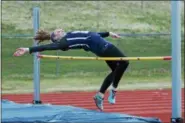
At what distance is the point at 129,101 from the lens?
509 inches

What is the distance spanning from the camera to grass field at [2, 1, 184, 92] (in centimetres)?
1828

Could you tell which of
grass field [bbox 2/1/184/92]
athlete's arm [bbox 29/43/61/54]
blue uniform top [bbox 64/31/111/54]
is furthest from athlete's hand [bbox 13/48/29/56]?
grass field [bbox 2/1/184/92]

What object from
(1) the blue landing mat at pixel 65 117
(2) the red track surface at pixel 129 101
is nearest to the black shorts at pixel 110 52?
(1) the blue landing mat at pixel 65 117

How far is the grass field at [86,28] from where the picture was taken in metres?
18.3

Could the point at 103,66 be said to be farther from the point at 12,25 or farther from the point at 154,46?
the point at 12,25

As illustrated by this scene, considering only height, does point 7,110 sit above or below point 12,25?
above

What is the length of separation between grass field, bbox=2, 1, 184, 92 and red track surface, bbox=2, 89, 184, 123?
215 cm

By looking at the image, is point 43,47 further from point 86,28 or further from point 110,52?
point 86,28

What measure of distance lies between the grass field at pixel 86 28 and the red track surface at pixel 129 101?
2151 millimetres

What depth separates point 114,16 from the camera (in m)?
31.7

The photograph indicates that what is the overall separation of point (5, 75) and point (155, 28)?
13.8m

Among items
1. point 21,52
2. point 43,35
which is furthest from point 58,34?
point 21,52

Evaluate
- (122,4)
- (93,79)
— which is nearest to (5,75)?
(93,79)

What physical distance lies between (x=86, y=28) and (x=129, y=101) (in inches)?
609
